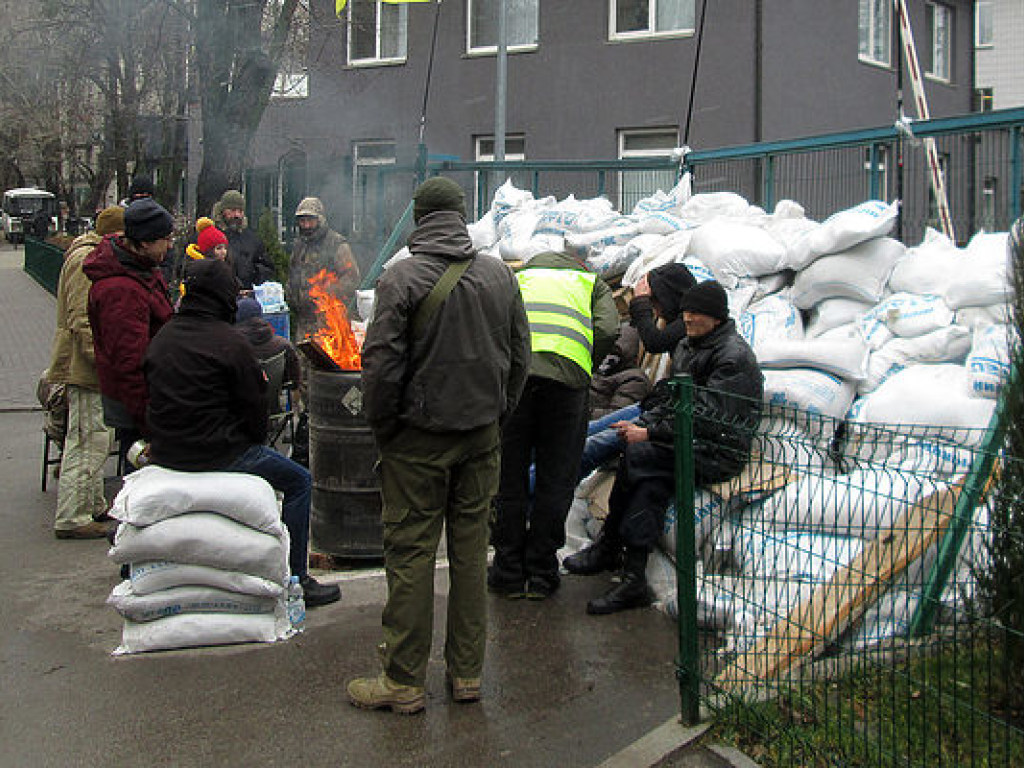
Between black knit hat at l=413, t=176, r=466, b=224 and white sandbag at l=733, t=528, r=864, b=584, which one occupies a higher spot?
black knit hat at l=413, t=176, r=466, b=224

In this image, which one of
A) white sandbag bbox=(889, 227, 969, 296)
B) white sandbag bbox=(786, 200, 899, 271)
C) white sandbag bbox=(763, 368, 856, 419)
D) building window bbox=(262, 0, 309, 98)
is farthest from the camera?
building window bbox=(262, 0, 309, 98)

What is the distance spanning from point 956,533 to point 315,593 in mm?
3101

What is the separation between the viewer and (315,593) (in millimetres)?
5250

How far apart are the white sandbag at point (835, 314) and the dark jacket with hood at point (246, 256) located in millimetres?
5180

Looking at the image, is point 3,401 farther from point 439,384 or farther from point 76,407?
point 439,384

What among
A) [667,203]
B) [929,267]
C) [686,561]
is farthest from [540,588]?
[667,203]

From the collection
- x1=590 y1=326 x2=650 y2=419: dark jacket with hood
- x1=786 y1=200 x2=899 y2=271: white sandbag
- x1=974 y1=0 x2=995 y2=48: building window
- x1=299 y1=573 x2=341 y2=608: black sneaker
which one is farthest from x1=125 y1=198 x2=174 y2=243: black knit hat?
x1=974 y1=0 x2=995 y2=48: building window

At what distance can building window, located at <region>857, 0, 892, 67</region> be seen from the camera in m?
17.9

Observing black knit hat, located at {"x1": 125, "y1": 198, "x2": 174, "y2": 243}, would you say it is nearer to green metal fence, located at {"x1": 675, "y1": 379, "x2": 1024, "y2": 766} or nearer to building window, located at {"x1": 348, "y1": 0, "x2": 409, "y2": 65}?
green metal fence, located at {"x1": 675, "y1": 379, "x2": 1024, "y2": 766}

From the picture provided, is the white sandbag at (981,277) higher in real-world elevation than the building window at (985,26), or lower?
lower

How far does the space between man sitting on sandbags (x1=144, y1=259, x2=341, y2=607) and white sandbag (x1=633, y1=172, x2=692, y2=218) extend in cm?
430

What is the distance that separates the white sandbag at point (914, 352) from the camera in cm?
550

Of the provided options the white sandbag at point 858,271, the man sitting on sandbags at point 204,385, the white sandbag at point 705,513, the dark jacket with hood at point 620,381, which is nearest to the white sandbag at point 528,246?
the dark jacket with hood at point 620,381

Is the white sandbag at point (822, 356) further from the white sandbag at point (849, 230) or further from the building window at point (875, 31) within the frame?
the building window at point (875, 31)
